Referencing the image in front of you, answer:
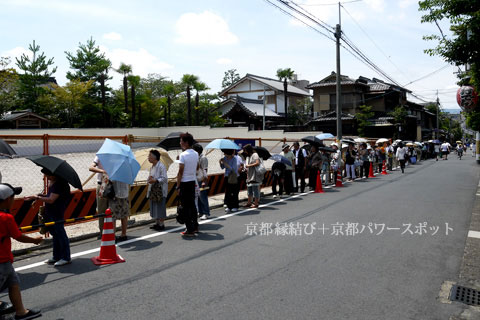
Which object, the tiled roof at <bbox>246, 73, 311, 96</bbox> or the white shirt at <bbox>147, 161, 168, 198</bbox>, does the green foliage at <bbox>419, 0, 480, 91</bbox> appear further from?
the tiled roof at <bbox>246, 73, 311, 96</bbox>

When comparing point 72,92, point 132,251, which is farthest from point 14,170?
point 132,251

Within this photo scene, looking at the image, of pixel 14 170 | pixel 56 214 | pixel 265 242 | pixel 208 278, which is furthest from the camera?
pixel 14 170

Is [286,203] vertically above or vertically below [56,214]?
below

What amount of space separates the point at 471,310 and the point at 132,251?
4874 millimetres

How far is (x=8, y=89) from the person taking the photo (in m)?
37.7

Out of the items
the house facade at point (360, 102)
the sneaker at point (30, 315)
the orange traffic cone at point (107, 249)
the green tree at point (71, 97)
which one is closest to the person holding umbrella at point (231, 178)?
the orange traffic cone at point (107, 249)

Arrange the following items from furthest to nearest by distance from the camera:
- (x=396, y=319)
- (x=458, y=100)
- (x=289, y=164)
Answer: (x=458, y=100) < (x=289, y=164) < (x=396, y=319)

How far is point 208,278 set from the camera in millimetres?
4941

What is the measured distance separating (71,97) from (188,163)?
3502 centimetres

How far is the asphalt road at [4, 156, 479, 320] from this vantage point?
4.03 metres

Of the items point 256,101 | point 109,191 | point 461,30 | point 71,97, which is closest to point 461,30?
point 461,30

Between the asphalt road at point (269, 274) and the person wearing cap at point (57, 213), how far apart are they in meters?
0.21

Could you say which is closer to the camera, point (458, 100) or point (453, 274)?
point (453, 274)

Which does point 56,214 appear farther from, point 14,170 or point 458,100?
point 14,170
